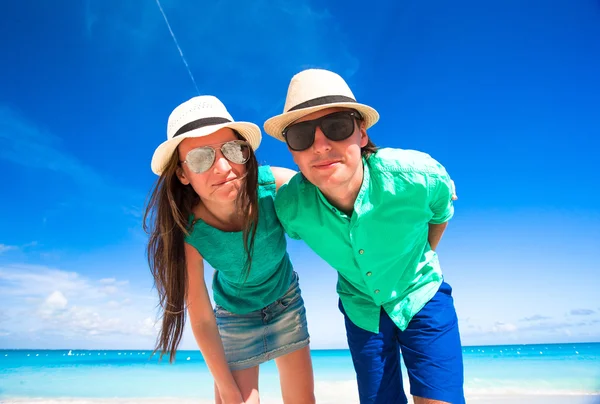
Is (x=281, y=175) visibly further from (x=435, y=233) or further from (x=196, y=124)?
(x=435, y=233)

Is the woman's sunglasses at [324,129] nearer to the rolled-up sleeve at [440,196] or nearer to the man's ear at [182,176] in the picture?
the rolled-up sleeve at [440,196]

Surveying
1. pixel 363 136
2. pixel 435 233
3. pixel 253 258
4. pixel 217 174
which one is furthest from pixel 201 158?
pixel 435 233

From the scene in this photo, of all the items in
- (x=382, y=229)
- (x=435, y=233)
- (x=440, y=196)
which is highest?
(x=440, y=196)

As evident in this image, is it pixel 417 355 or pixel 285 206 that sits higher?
pixel 285 206

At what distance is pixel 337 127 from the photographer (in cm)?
278

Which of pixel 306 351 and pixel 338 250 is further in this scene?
pixel 306 351

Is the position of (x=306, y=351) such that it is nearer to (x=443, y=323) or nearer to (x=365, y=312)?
(x=365, y=312)

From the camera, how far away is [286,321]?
148 inches

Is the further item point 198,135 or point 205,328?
point 205,328

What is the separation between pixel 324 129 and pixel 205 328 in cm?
191

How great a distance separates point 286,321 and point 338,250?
1164mm

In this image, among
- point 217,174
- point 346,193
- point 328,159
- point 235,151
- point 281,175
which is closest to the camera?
point 328,159

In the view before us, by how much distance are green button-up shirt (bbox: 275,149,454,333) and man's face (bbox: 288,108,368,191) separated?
0.17 m

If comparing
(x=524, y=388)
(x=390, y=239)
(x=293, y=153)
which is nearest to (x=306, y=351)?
(x=390, y=239)
